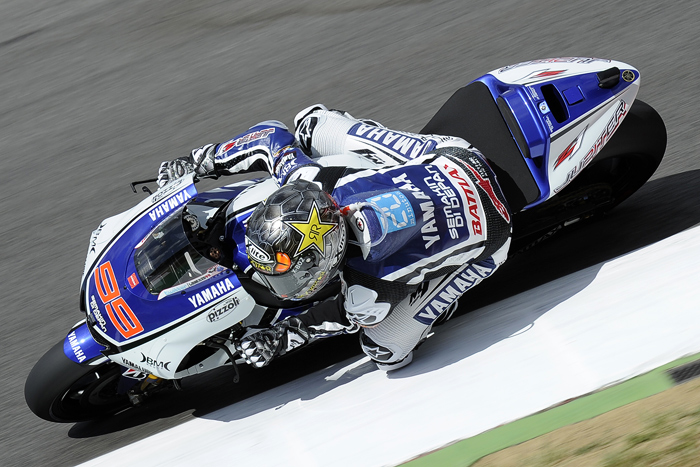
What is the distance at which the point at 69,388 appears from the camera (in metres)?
3.86

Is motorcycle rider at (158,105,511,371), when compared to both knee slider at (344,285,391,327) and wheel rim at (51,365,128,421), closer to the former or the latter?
knee slider at (344,285,391,327)

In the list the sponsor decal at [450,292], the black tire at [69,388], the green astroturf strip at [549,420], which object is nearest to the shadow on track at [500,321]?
the black tire at [69,388]

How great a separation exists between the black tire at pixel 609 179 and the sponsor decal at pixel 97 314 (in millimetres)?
2347

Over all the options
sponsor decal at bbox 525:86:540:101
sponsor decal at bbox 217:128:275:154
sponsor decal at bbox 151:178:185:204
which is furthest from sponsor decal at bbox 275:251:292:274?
sponsor decal at bbox 525:86:540:101

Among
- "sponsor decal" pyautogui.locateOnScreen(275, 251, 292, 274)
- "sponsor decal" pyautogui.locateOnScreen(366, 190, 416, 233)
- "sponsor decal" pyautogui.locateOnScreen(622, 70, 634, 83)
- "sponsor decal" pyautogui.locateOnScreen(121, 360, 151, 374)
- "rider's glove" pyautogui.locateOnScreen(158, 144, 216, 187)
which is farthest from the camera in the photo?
"rider's glove" pyautogui.locateOnScreen(158, 144, 216, 187)

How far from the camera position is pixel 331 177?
3846 mm

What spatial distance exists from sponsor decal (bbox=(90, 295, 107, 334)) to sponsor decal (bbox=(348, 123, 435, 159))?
1713mm

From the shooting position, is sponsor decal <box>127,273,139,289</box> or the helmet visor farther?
sponsor decal <box>127,273,139,289</box>

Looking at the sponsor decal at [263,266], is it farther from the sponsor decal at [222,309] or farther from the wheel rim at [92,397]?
the wheel rim at [92,397]

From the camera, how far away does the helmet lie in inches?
127

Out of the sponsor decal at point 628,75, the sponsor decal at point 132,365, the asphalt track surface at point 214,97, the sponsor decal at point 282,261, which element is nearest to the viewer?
the sponsor decal at point 282,261

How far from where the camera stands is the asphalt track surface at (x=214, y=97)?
14.7 feet

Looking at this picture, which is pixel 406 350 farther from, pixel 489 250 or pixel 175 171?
pixel 175 171

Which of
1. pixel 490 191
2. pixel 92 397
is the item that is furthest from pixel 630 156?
pixel 92 397
